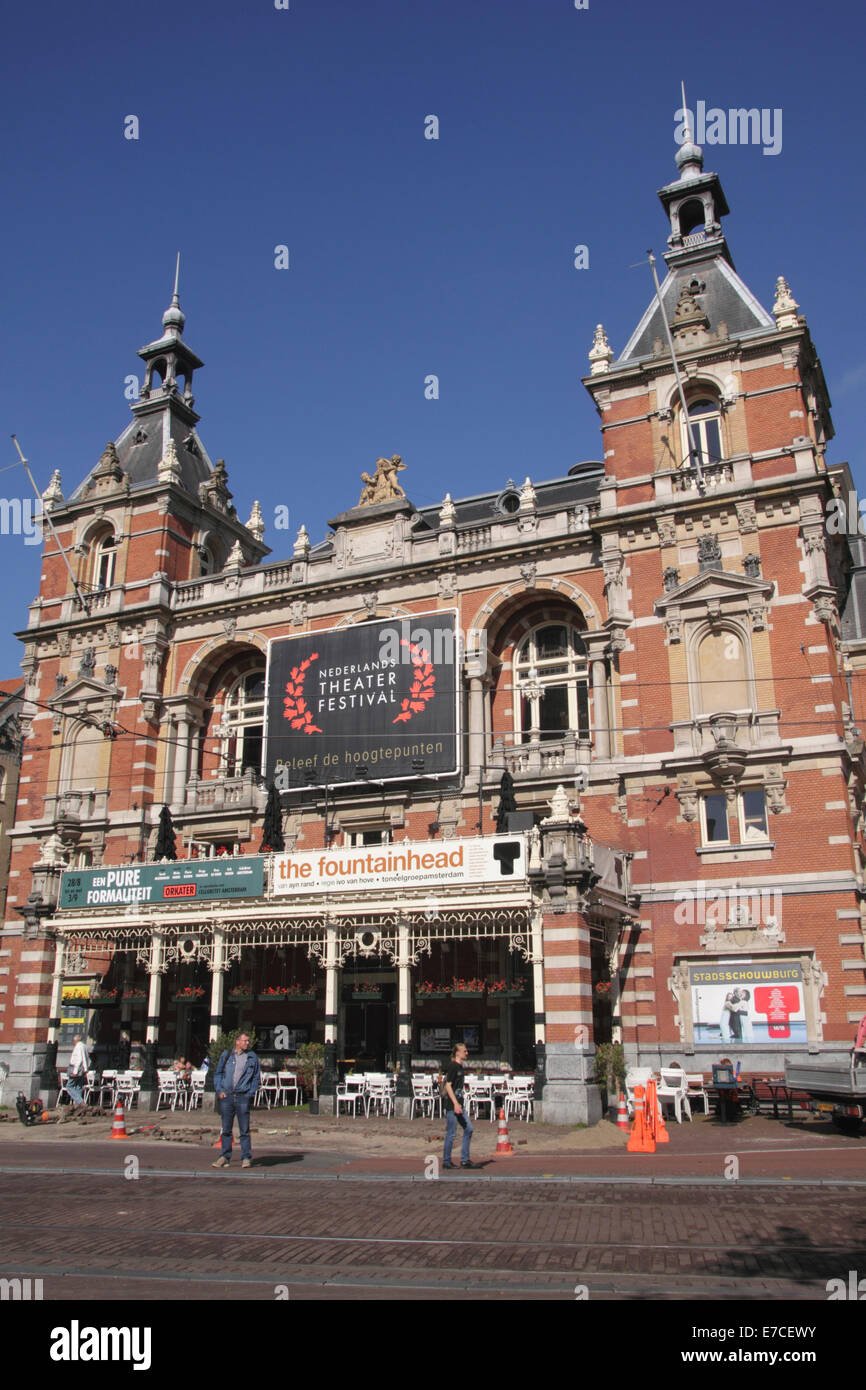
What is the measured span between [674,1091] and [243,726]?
19250mm

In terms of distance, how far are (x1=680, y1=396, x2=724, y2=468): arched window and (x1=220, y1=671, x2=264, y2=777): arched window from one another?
15.9 metres

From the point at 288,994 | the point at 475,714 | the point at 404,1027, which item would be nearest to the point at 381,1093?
the point at 404,1027

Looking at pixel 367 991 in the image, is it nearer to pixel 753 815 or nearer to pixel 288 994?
pixel 288 994

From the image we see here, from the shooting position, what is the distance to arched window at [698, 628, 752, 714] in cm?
2620

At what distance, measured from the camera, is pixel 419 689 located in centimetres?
3081

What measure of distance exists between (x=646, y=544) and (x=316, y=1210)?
20381mm

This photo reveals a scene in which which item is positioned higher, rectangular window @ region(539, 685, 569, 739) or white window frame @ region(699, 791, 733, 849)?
rectangular window @ region(539, 685, 569, 739)

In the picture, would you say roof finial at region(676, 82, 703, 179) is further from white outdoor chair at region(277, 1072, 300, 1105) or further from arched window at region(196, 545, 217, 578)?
white outdoor chair at region(277, 1072, 300, 1105)

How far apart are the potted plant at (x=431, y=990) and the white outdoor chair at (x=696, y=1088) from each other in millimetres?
6011

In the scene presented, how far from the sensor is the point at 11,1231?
11094mm

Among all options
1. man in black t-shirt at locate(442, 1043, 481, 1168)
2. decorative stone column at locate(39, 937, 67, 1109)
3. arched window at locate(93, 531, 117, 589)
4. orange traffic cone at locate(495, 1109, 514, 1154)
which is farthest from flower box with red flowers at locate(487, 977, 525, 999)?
arched window at locate(93, 531, 117, 589)

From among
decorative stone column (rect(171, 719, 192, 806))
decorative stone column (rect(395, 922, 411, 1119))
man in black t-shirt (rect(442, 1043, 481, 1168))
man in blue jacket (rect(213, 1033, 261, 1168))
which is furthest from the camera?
decorative stone column (rect(171, 719, 192, 806))

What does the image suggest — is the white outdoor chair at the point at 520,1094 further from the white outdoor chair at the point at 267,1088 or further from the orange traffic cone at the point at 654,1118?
the white outdoor chair at the point at 267,1088

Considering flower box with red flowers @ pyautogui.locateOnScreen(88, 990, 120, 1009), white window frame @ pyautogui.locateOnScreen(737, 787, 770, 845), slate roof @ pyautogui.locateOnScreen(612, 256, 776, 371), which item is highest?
slate roof @ pyautogui.locateOnScreen(612, 256, 776, 371)
